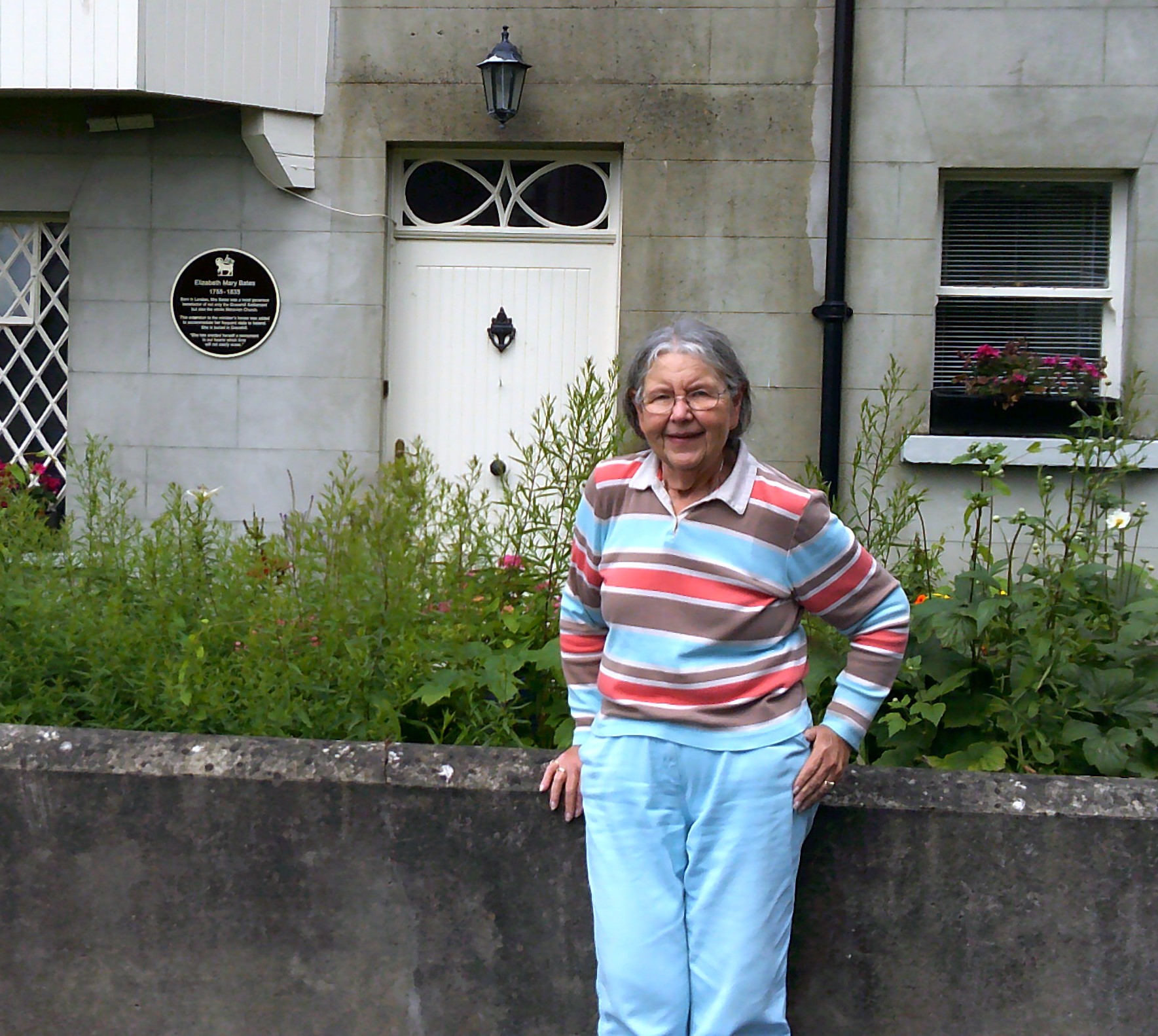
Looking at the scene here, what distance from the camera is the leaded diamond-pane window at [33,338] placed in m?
7.81

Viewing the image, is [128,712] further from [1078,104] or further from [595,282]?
[1078,104]

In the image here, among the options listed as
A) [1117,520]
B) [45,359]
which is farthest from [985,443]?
[45,359]

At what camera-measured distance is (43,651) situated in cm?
312

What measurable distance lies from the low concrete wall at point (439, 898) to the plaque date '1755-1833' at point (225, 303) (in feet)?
16.6

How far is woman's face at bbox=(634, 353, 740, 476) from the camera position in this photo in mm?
2314

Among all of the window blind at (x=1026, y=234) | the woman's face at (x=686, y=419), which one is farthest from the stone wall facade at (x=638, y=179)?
the woman's face at (x=686, y=419)

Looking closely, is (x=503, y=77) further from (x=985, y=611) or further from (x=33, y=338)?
(x=985, y=611)

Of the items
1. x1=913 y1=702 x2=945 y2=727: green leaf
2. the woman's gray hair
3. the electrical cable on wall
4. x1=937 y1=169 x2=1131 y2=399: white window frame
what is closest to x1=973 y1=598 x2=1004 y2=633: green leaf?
x1=913 y1=702 x2=945 y2=727: green leaf

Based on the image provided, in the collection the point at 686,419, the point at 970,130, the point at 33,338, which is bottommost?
the point at 686,419

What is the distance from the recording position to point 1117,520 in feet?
9.83

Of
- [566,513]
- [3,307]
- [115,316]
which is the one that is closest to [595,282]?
[115,316]

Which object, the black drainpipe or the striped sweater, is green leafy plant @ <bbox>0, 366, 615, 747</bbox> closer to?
the striped sweater

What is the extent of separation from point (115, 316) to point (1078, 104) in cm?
579

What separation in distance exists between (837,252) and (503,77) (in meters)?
2.15
